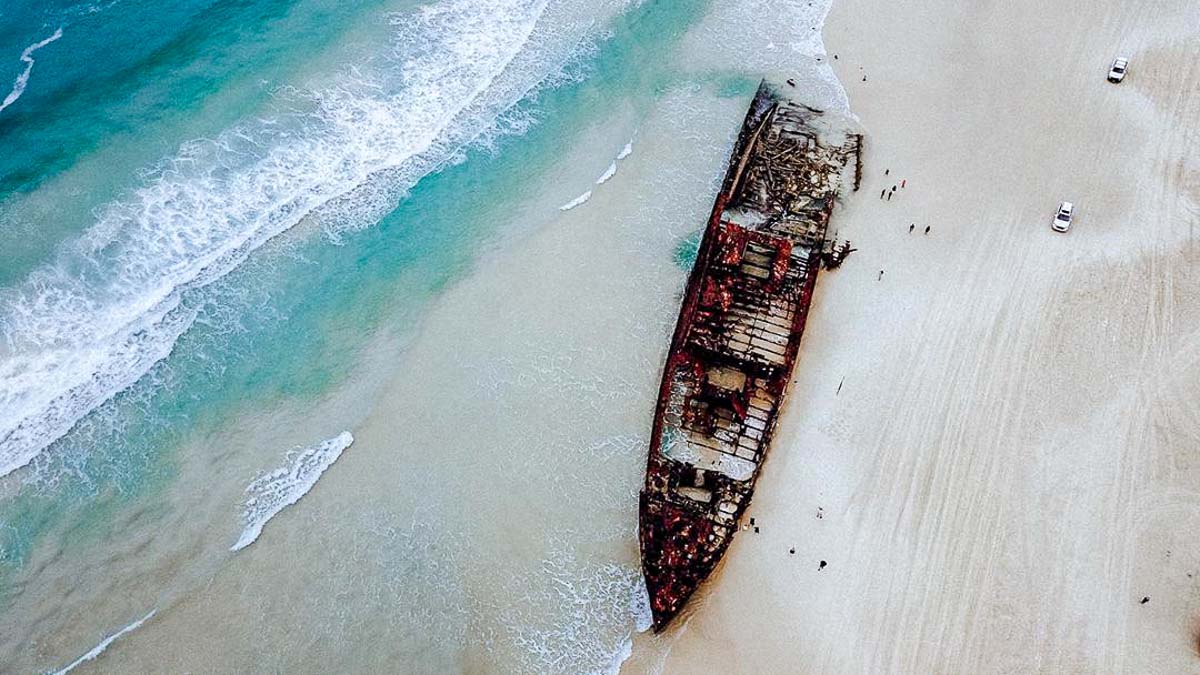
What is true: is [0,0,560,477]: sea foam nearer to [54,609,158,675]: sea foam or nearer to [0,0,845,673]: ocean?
[0,0,845,673]: ocean

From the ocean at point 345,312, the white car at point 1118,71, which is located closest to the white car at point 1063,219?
the white car at point 1118,71

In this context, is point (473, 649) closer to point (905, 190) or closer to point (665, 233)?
point (665, 233)

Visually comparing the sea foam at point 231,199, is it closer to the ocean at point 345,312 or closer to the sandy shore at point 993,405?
the ocean at point 345,312

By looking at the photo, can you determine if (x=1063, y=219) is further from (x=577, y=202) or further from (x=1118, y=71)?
(x=577, y=202)

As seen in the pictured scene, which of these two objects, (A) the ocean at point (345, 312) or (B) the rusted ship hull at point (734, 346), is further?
(B) the rusted ship hull at point (734, 346)

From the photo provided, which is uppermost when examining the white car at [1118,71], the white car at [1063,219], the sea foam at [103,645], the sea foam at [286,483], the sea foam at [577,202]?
the white car at [1118,71]

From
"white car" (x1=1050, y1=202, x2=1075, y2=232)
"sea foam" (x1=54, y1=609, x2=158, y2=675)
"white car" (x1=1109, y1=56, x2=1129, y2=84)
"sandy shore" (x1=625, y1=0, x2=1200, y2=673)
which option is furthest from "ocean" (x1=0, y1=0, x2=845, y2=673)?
"white car" (x1=1109, y1=56, x2=1129, y2=84)
